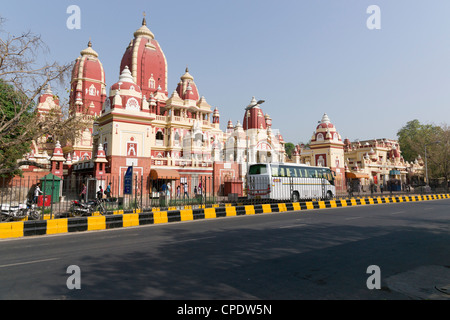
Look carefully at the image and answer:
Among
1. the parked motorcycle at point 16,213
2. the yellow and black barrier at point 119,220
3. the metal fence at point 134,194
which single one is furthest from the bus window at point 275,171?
the parked motorcycle at point 16,213

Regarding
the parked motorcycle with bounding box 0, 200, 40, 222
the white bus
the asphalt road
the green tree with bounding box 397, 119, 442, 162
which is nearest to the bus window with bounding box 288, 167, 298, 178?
the white bus

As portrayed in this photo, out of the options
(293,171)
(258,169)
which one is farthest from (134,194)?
(293,171)

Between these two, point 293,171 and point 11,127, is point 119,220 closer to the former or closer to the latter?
point 11,127

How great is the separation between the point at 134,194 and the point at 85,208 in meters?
10.4

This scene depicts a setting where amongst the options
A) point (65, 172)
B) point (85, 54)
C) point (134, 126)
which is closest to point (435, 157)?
point (134, 126)

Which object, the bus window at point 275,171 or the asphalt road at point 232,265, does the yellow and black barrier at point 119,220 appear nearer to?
the asphalt road at point 232,265

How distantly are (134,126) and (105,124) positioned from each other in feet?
8.64

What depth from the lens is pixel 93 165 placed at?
23188 mm

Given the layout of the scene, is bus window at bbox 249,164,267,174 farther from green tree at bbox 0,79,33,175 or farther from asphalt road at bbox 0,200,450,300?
green tree at bbox 0,79,33,175

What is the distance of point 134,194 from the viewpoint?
22.8 metres

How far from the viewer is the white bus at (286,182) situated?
60.4 feet

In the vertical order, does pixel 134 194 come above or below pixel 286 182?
below
